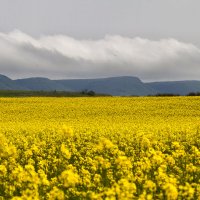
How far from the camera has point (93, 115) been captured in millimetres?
31016

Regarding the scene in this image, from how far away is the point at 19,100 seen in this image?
3934 centimetres

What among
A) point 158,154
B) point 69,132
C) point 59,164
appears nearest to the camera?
point 158,154

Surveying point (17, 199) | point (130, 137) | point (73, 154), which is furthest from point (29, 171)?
point (130, 137)

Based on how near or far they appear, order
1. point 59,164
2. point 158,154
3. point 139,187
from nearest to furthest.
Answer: point 139,187 → point 158,154 → point 59,164

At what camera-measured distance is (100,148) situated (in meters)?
9.79

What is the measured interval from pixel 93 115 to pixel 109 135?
1295cm

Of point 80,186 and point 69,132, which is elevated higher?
point 69,132

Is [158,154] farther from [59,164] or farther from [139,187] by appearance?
[59,164]

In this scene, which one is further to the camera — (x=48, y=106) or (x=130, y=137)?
(x=48, y=106)

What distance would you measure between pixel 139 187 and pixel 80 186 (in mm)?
1238

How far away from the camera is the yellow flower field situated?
26.9ft

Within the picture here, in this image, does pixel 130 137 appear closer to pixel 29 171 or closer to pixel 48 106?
pixel 29 171

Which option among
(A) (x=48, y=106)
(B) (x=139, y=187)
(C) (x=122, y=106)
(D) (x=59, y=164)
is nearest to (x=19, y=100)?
(A) (x=48, y=106)

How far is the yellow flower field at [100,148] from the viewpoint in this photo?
8203 mm
